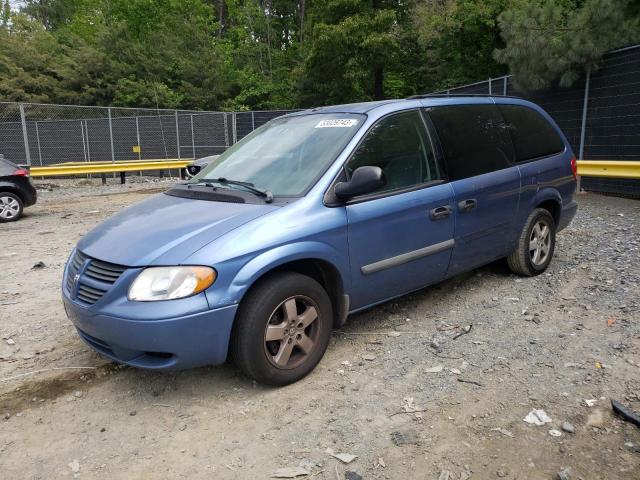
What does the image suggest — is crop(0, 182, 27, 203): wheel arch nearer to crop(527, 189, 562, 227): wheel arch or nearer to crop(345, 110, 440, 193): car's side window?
crop(345, 110, 440, 193): car's side window

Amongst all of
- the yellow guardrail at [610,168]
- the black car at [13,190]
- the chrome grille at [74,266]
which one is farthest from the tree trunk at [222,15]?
the chrome grille at [74,266]

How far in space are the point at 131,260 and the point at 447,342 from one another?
2345 mm

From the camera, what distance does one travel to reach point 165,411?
10.3 feet

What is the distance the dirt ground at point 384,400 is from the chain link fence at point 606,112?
17.5 feet

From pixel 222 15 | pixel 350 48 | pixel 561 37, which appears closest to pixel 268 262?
pixel 561 37

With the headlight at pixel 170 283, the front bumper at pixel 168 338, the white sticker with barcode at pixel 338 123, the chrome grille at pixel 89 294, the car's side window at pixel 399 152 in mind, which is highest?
the white sticker with barcode at pixel 338 123

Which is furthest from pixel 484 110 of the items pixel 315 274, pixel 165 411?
pixel 165 411

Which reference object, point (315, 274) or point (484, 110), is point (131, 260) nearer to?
point (315, 274)

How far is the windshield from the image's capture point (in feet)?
12.0

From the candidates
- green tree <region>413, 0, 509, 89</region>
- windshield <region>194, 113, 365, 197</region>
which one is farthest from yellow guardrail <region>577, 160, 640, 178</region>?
green tree <region>413, 0, 509, 89</region>

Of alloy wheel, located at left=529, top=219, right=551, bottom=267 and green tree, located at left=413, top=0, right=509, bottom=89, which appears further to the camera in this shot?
green tree, located at left=413, top=0, right=509, bottom=89

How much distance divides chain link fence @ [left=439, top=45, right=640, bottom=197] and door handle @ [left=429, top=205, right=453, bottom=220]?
6.74 meters

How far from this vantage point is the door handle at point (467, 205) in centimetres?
421

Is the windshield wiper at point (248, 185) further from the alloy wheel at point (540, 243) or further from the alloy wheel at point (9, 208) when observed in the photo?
the alloy wheel at point (9, 208)
